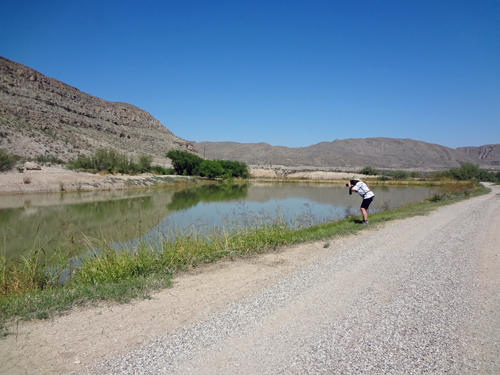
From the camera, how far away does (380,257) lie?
6.72 metres

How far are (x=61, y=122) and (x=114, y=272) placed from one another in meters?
63.0

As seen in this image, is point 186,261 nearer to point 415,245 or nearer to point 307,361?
point 307,361

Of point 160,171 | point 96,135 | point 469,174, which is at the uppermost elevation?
point 96,135

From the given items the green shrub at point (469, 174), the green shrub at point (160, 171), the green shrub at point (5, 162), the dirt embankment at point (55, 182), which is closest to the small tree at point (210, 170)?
the green shrub at point (160, 171)

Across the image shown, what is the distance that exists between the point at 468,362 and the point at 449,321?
89 centimetres

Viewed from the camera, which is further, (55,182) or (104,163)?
(104,163)

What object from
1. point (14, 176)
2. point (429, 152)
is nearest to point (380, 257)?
point (14, 176)

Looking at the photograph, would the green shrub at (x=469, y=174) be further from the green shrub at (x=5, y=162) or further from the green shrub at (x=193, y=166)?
the green shrub at (x=5, y=162)

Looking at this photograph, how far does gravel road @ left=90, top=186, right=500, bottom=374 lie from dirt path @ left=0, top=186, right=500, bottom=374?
1cm

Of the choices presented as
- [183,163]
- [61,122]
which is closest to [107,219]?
[183,163]

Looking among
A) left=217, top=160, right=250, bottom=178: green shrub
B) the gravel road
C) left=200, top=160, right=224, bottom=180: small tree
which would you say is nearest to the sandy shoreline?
left=200, top=160, right=224, bottom=180: small tree

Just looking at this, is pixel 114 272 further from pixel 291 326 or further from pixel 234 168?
pixel 234 168

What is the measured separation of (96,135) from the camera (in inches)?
2489

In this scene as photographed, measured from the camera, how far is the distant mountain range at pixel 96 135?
45125 millimetres
